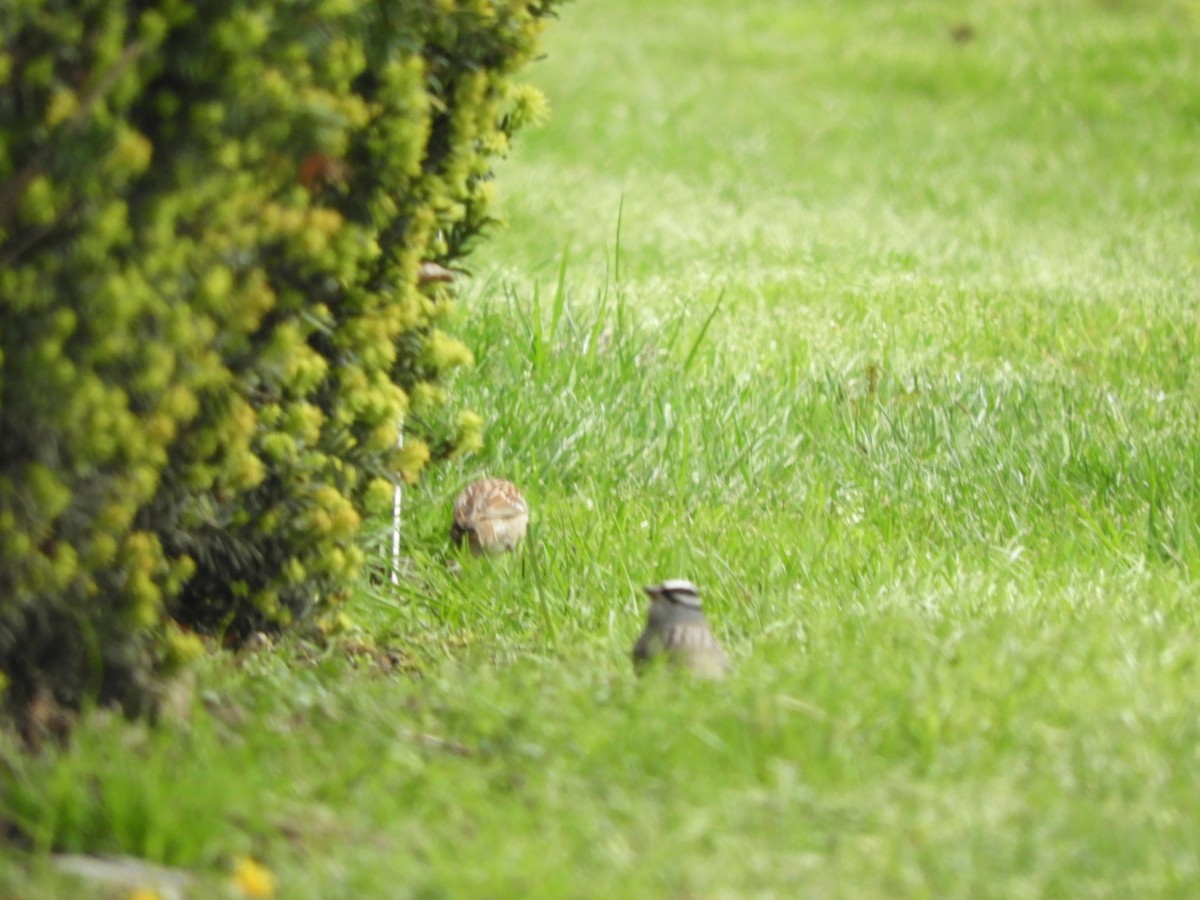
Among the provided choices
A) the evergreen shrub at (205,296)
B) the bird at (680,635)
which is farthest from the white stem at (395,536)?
the bird at (680,635)

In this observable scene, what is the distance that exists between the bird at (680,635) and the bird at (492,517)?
3.16 feet

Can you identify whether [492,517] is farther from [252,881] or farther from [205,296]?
[252,881]

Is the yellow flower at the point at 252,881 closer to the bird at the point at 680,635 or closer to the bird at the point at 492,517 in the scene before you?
the bird at the point at 680,635

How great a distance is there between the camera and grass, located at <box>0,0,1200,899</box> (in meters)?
2.78

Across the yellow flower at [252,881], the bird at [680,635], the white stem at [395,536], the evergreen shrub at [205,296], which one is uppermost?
the evergreen shrub at [205,296]

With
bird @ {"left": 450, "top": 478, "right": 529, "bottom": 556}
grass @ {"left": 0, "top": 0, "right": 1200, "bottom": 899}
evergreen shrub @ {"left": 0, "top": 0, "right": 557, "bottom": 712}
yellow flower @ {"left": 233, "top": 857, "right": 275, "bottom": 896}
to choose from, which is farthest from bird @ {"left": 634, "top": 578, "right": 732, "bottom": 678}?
yellow flower @ {"left": 233, "top": 857, "right": 275, "bottom": 896}

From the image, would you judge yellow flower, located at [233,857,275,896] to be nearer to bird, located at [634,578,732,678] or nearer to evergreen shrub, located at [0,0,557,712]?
evergreen shrub, located at [0,0,557,712]

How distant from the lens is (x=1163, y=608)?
13.3 feet

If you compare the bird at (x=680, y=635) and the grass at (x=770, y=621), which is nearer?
the grass at (x=770, y=621)

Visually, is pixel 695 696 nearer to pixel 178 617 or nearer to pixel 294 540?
pixel 294 540

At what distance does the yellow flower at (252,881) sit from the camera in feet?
8.45

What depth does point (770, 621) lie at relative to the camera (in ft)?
13.5

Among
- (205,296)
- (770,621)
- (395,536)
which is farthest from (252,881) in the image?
(395,536)

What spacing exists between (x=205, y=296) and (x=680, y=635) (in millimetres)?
1286
